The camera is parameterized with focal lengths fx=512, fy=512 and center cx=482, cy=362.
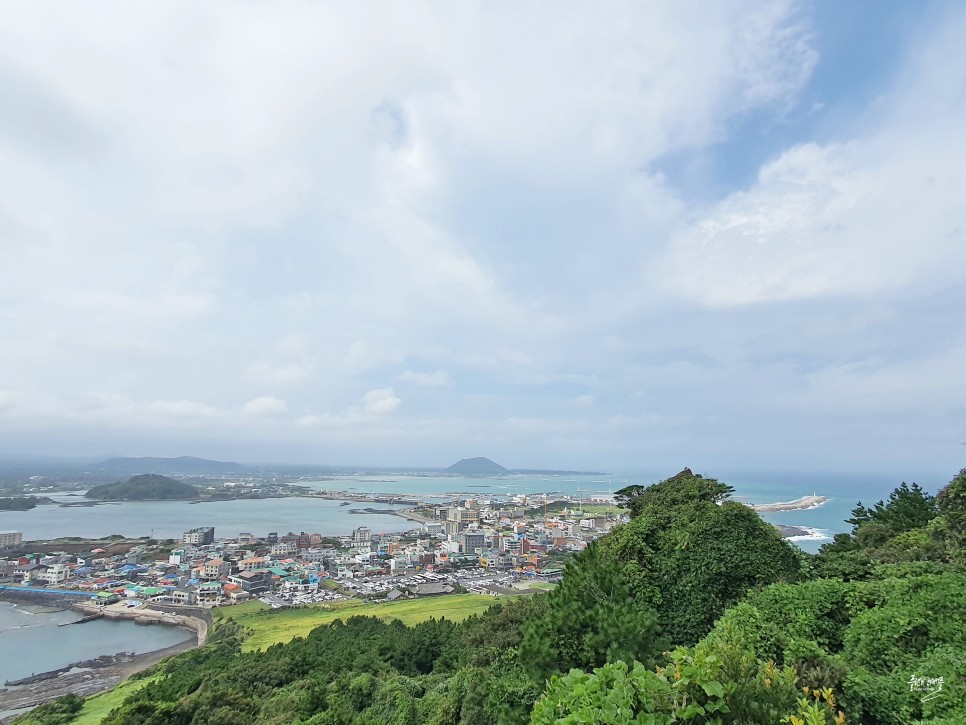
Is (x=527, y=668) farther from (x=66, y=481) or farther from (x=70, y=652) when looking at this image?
(x=66, y=481)

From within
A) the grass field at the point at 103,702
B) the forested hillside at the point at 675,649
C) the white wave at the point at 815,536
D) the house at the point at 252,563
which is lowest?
the house at the point at 252,563

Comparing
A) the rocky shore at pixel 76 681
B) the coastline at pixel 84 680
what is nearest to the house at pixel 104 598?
the coastline at pixel 84 680

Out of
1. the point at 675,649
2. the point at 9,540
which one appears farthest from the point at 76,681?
the point at 9,540

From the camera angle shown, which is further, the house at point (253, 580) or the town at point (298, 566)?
the house at point (253, 580)

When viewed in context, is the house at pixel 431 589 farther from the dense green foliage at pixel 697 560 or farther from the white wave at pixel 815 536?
the dense green foliage at pixel 697 560

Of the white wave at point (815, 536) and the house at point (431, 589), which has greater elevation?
the white wave at point (815, 536)
